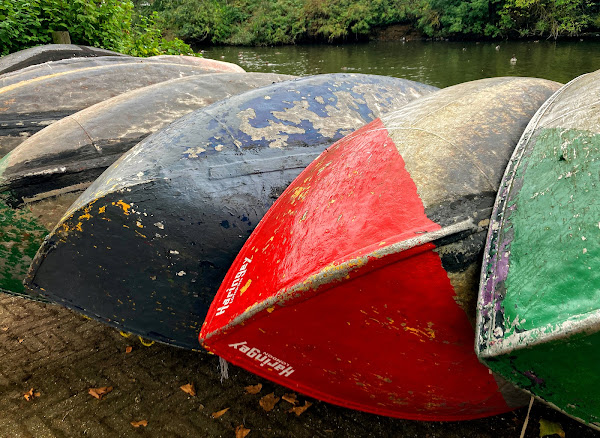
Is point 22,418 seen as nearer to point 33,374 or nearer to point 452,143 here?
point 33,374

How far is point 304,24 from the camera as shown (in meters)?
29.9

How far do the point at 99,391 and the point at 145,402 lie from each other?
303 mm

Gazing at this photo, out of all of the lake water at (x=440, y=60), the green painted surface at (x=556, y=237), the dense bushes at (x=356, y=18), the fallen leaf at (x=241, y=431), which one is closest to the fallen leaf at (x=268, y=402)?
the fallen leaf at (x=241, y=431)

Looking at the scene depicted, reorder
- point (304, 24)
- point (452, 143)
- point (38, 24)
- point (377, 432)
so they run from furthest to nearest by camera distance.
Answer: point (304, 24)
point (38, 24)
point (377, 432)
point (452, 143)

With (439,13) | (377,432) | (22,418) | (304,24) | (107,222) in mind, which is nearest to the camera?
(107,222)

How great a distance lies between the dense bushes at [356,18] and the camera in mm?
21453

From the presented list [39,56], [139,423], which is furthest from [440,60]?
[139,423]

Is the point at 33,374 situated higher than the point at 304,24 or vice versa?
the point at 304,24

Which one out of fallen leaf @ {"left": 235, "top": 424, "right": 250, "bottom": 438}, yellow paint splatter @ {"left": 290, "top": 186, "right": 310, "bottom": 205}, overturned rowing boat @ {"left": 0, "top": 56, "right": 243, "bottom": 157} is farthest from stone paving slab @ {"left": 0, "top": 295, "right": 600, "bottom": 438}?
overturned rowing boat @ {"left": 0, "top": 56, "right": 243, "bottom": 157}

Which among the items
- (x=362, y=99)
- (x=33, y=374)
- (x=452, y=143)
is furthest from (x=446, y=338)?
(x=33, y=374)

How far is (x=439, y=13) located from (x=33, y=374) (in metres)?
27.4

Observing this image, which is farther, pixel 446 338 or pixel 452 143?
pixel 452 143

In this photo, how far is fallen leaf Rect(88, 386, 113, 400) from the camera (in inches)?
102

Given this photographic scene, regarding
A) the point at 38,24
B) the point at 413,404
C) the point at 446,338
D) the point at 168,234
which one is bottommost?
the point at 413,404
